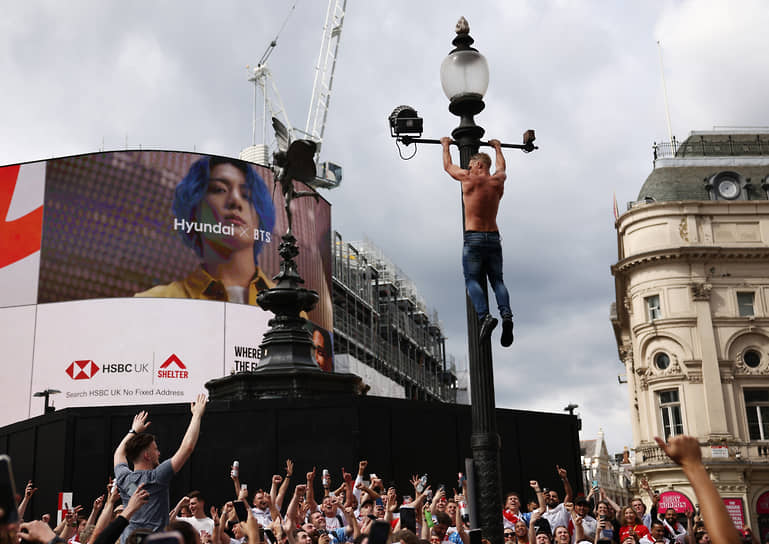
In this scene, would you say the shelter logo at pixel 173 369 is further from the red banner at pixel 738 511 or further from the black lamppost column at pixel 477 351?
the black lamppost column at pixel 477 351

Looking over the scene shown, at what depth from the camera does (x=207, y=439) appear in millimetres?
15086

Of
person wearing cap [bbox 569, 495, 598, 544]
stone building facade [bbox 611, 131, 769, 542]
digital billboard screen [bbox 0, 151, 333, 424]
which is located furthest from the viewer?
digital billboard screen [bbox 0, 151, 333, 424]

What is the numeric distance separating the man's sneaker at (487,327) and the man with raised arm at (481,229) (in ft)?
0.87

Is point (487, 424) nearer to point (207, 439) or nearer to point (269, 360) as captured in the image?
point (207, 439)

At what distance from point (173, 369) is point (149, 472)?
42.8 meters

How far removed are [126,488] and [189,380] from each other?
42.7 metres

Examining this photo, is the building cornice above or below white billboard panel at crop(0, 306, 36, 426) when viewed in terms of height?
above

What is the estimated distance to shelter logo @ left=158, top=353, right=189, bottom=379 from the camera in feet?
155

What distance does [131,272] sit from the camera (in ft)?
162

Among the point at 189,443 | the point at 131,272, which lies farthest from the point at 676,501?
the point at 189,443

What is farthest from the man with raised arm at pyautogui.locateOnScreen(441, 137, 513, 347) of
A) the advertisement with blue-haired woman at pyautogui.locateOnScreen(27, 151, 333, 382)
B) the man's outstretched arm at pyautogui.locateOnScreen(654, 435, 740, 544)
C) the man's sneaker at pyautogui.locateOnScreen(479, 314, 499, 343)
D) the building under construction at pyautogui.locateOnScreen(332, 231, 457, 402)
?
the building under construction at pyautogui.locateOnScreen(332, 231, 457, 402)

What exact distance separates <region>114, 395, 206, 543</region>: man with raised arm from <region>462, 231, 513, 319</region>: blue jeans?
240cm

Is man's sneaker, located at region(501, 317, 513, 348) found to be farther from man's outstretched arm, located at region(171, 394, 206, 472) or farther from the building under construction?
the building under construction

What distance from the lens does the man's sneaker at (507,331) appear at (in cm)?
692
